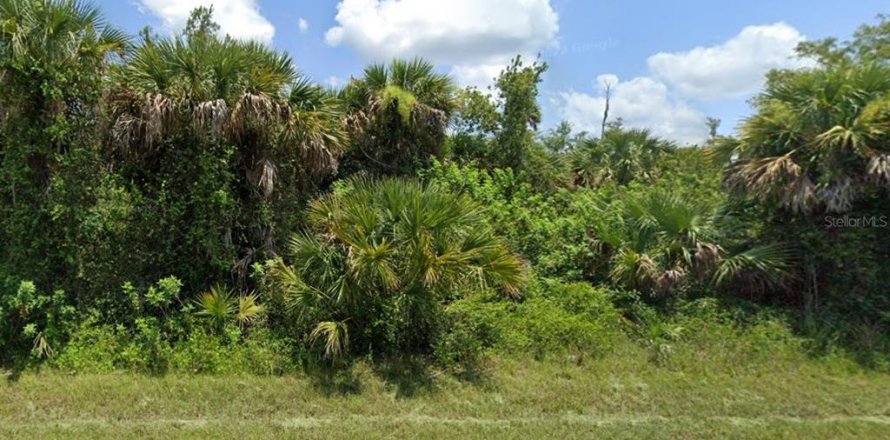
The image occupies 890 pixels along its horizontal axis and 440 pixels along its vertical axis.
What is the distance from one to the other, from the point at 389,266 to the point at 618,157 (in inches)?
400

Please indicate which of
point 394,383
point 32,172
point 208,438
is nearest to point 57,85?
point 32,172

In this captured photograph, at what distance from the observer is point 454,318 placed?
648 centimetres

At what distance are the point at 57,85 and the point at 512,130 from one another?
341 inches

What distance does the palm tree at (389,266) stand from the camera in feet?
19.1

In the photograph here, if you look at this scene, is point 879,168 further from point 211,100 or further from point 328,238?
point 211,100

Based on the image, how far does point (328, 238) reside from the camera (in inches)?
244

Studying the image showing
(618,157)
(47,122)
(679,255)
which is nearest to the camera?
(47,122)

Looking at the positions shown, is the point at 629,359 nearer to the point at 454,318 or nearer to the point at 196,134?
the point at 454,318

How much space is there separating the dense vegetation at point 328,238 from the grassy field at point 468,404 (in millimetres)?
355

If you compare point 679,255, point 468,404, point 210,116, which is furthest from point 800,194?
point 210,116

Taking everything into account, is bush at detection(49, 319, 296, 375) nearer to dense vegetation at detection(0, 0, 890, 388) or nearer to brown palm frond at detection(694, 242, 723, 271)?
dense vegetation at detection(0, 0, 890, 388)
